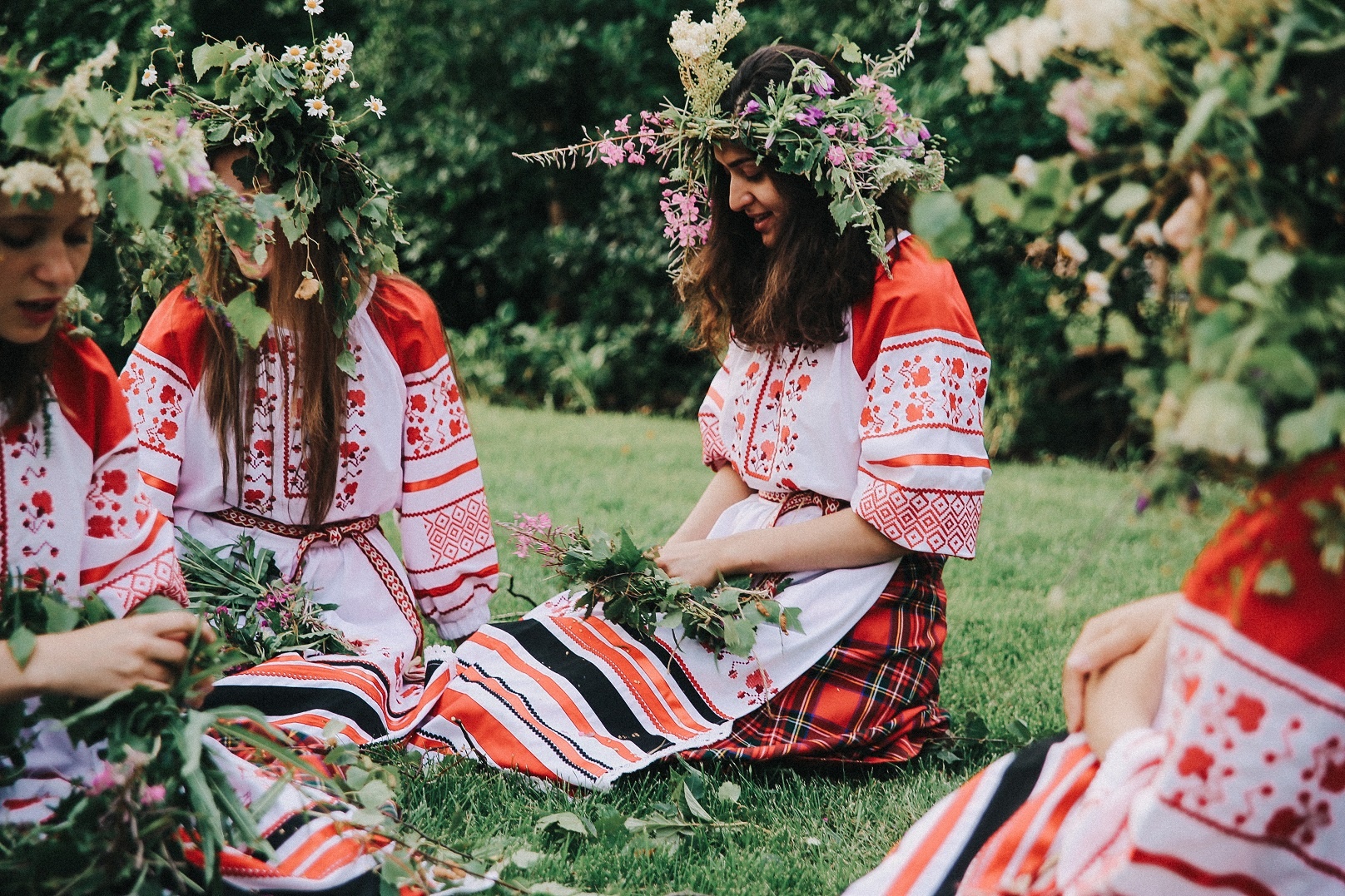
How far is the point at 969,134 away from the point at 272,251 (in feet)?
20.1

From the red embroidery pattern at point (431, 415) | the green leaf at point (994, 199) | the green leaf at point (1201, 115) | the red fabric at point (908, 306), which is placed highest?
the green leaf at point (1201, 115)

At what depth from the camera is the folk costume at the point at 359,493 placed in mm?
3043

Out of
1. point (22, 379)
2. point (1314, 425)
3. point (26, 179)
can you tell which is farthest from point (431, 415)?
point (1314, 425)

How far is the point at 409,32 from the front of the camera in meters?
10.2

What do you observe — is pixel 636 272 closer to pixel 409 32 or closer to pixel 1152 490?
pixel 409 32

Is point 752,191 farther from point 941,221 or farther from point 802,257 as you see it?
point 941,221

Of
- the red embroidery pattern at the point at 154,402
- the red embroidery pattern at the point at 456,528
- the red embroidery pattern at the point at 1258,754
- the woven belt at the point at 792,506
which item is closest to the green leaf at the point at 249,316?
the red embroidery pattern at the point at 154,402

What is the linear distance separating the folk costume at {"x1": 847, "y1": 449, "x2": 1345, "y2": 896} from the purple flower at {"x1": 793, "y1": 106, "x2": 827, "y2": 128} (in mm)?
1687

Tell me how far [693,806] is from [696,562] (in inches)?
24.0

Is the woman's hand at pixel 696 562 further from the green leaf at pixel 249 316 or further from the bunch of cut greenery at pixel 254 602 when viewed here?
the green leaf at pixel 249 316

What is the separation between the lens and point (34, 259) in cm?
180

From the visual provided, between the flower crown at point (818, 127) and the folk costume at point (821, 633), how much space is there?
21cm

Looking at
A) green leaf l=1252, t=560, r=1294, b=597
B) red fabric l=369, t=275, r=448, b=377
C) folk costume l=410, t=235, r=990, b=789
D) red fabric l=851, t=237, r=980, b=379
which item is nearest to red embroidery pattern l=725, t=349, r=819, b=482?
folk costume l=410, t=235, r=990, b=789

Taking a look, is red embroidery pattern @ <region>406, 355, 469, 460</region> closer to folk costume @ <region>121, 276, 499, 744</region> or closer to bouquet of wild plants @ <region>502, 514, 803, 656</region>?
folk costume @ <region>121, 276, 499, 744</region>
